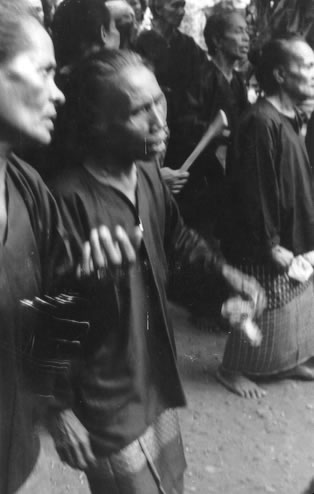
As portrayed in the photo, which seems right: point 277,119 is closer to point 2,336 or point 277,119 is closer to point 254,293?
point 254,293

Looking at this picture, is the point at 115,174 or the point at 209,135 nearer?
the point at 115,174

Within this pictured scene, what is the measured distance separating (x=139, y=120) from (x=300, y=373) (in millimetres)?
1141

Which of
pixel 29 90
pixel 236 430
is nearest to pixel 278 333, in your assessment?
pixel 236 430

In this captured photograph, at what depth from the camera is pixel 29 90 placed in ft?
3.84

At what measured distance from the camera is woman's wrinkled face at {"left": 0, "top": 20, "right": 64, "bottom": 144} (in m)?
1.15

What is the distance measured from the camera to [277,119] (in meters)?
1.84

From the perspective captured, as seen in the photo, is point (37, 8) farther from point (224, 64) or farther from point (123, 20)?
point (224, 64)

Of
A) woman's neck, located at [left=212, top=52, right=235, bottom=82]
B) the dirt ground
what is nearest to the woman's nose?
woman's neck, located at [left=212, top=52, right=235, bottom=82]

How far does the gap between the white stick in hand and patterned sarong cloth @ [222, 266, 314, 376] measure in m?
0.39

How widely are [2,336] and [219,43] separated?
2.92ft

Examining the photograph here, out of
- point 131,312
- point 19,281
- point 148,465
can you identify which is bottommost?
point 148,465

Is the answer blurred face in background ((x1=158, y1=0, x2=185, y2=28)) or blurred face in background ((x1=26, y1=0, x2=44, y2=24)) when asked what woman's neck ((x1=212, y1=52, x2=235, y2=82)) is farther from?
blurred face in background ((x1=26, y1=0, x2=44, y2=24))

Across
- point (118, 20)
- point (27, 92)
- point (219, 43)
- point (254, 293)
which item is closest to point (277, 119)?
point (219, 43)

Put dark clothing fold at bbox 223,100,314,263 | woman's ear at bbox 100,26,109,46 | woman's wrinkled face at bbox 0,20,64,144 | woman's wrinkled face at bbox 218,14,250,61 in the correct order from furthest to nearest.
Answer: dark clothing fold at bbox 223,100,314,263 < woman's wrinkled face at bbox 218,14,250,61 < woman's ear at bbox 100,26,109,46 < woman's wrinkled face at bbox 0,20,64,144
